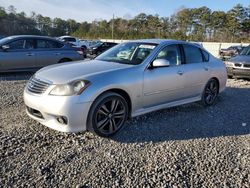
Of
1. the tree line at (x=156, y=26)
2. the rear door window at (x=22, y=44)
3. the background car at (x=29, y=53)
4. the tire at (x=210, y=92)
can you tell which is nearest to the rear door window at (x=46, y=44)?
the background car at (x=29, y=53)

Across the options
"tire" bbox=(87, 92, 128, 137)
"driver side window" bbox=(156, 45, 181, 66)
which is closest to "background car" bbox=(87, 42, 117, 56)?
"driver side window" bbox=(156, 45, 181, 66)

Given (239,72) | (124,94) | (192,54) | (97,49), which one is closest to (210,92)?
(192,54)

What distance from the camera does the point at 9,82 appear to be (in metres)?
8.01

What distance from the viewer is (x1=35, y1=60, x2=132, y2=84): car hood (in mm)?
4062

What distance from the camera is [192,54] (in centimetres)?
592

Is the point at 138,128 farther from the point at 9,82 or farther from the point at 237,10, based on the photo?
the point at 237,10

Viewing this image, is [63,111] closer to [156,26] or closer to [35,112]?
[35,112]

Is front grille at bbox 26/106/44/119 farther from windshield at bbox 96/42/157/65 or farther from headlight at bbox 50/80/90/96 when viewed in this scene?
windshield at bbox 96/42/157/65

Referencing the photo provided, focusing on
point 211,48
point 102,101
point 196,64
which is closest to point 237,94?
point 196,64

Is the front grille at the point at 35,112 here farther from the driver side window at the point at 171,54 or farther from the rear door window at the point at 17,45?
the rear door window at the point at 17,45

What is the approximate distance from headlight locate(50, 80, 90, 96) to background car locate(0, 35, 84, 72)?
582 centimetres

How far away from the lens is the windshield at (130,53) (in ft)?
16.1

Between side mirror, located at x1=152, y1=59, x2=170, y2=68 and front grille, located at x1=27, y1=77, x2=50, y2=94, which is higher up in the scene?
side mirror, located at x1=152, y1=59, x2=170, y2=68

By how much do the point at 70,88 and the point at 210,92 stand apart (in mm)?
3709
